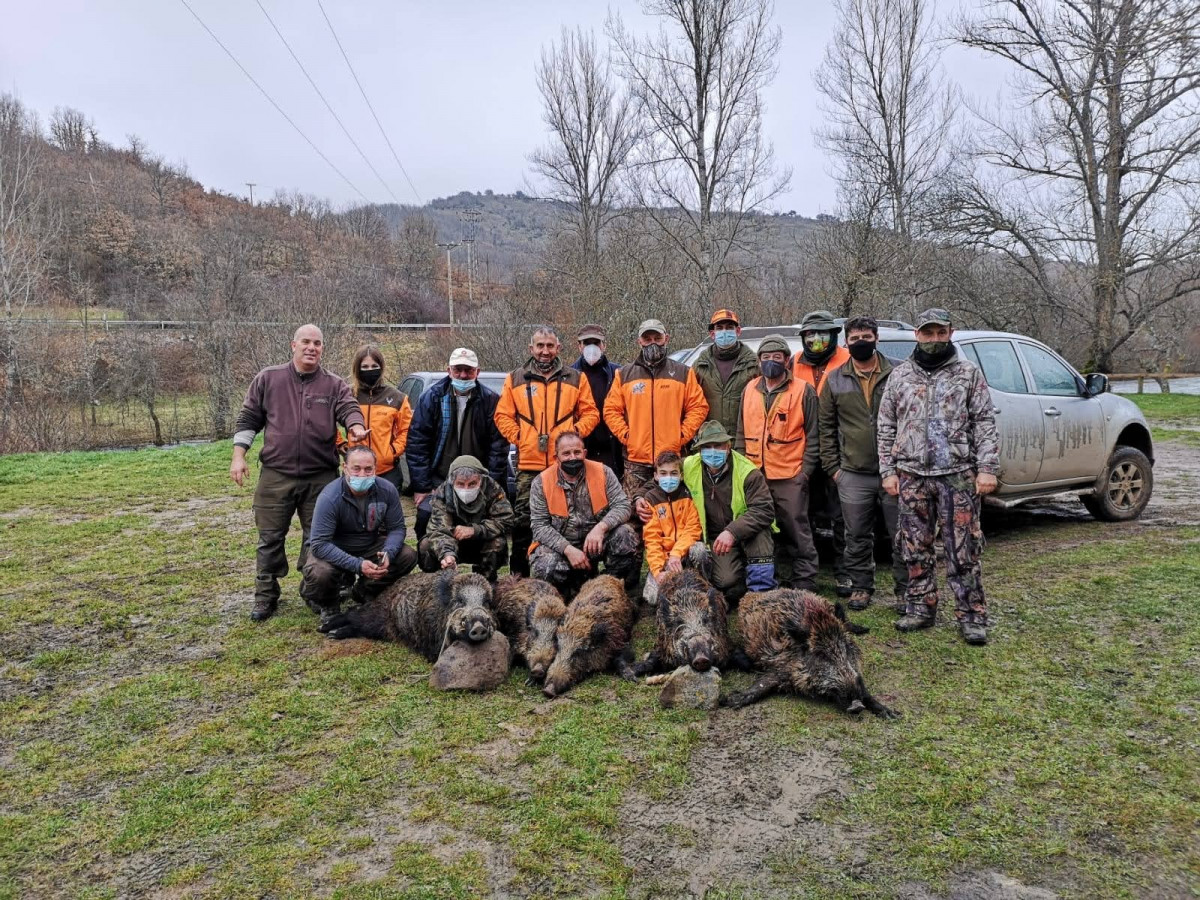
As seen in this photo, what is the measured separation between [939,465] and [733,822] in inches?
116

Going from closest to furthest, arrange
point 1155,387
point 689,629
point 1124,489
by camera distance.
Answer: point 689,629 < point 1124,489 < point 1155,387

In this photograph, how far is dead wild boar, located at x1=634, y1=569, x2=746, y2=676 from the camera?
175 inches

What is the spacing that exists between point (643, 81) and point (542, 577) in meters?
15.6

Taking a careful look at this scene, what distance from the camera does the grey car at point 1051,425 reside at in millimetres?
6570

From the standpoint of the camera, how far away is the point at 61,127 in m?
55.0

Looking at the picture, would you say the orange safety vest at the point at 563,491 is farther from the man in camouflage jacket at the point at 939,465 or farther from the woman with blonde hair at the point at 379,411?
the man in camouflage jacket at the point at 939,465

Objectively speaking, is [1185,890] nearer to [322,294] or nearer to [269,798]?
[269,798]

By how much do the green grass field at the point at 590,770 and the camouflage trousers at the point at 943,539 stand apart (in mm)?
275

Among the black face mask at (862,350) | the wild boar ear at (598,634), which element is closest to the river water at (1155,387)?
the black face mask at (862,350)

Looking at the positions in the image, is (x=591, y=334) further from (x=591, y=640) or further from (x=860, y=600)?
(x=860, y=600)

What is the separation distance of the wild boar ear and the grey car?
10.6 feet

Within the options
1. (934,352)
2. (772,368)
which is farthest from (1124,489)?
(772,368)

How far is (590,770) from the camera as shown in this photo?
343 centimetres

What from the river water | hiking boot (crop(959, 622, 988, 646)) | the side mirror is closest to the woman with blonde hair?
hiking boot (crop(959, 622, 988, 646))
